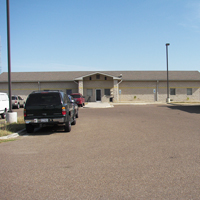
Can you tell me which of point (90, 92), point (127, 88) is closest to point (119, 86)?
point (127, 88)

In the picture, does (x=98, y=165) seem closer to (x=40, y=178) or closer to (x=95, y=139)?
(x=40, y=178)

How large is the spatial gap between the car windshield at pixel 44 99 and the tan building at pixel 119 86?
28.0 m

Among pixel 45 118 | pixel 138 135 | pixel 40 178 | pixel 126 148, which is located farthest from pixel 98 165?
pixel 45 118

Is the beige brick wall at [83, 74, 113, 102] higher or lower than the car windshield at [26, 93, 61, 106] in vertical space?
higher

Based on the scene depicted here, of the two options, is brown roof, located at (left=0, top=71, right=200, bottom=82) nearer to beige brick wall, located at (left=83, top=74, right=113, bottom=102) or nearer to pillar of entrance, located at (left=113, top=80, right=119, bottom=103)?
beige brick wall, located at (left=83, top=74, right=113, bottom=102)

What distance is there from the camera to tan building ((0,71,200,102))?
3872 centimetres

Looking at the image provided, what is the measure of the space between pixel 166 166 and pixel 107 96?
3343 centimetres

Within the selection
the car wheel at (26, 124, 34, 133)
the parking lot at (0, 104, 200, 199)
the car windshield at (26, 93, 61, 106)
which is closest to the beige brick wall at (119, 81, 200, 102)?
the car windshield at (26, 93, 61, 106)

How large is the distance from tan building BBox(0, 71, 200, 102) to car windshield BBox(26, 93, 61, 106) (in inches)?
1102

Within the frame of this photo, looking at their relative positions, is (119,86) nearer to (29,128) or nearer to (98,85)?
(98,85)

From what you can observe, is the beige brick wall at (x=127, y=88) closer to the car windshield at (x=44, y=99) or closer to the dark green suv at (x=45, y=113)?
the car windshield at (x=44, y=99)

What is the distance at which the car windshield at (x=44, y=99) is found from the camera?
10188 mm

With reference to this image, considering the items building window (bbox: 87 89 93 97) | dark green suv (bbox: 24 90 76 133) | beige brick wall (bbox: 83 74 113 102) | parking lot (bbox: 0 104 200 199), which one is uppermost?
beige brick wall (bbox: 83 74 113 102)

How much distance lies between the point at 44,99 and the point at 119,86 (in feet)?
99.7
